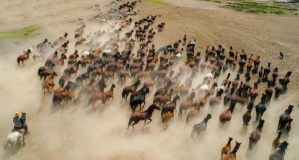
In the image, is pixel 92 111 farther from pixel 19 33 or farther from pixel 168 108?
pixel 19 33

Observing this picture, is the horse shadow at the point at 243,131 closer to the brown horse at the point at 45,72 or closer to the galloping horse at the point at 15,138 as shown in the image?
the galloping horse at the point at 15,138

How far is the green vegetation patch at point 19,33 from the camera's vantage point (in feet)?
97.8

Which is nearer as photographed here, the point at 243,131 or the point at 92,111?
the point at 243,131

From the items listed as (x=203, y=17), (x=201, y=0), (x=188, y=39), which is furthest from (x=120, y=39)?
(x=201, y=0)

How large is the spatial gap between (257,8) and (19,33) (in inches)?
1287

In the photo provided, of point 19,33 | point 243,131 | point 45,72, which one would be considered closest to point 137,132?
point 243,131

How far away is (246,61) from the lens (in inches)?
1085

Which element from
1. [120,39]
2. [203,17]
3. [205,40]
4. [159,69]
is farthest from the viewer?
[203,17]

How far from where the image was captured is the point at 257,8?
155 feet

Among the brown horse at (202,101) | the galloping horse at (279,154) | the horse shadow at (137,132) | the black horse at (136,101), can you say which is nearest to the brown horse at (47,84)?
the black horse at (136,101)

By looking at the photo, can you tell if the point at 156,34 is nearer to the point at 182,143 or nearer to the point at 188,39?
the point at 188,39

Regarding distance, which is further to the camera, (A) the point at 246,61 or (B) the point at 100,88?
(A) the point at 246,61

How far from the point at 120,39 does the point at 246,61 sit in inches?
454

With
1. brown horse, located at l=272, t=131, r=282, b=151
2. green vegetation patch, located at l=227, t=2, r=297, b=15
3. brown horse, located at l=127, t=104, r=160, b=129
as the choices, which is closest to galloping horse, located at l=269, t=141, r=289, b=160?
brown horse, located at l=272, t=131, r=282, b=151
